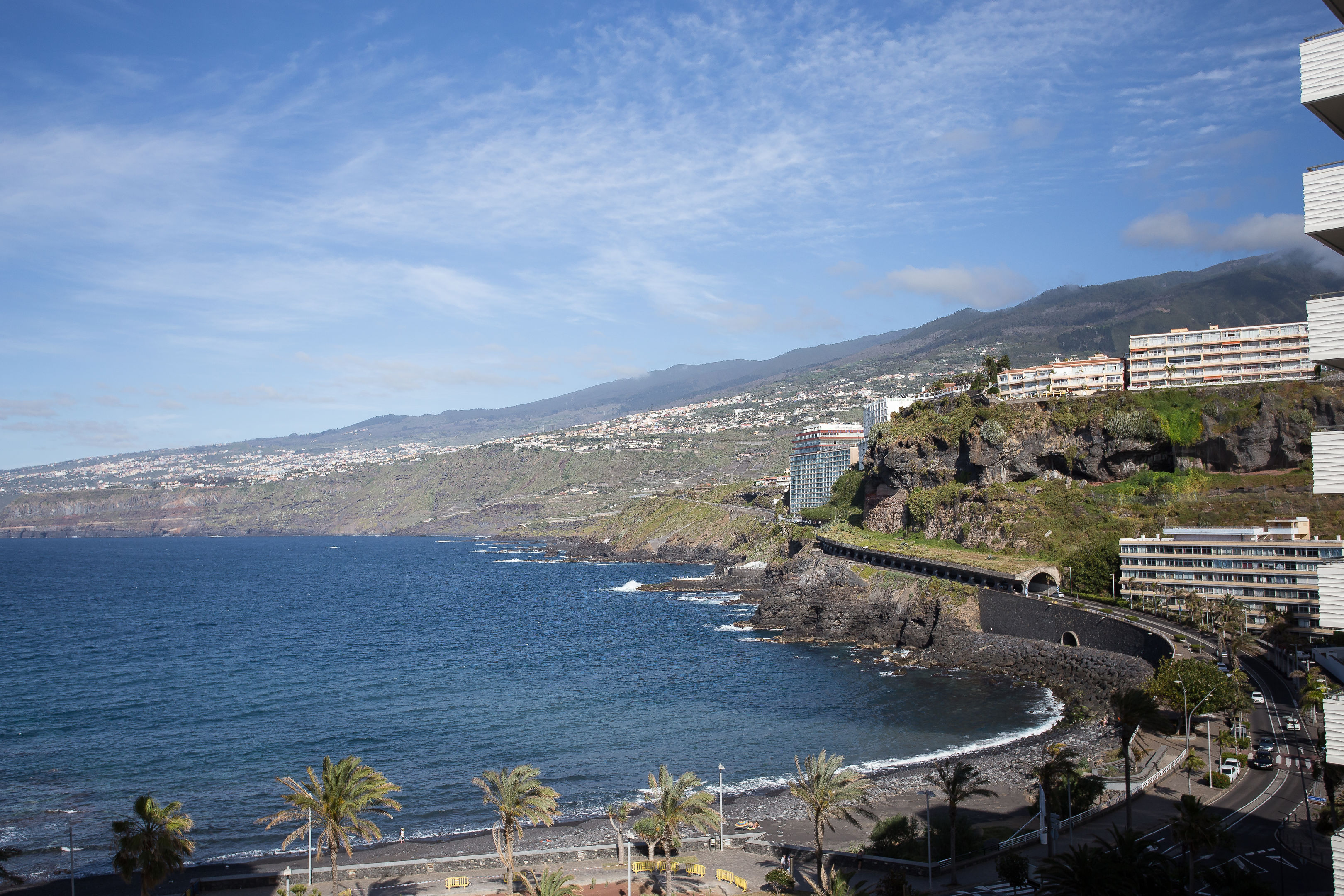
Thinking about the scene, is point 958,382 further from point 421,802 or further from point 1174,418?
point 421,802

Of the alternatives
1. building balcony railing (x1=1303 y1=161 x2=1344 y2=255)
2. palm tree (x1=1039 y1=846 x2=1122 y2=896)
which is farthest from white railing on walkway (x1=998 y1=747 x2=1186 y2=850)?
building balcony railing (x1=1303 y1=161 x2=1344 y2=255)

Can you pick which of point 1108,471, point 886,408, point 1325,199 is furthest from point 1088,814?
point 886,408

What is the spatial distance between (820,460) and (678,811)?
123820 millimetres

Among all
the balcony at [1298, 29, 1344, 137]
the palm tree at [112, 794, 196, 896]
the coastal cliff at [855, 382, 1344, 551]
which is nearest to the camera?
the balcony at [1298, 29, 1344, 137]

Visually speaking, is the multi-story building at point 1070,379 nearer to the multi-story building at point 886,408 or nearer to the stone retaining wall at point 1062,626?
the multi-story building at point 886,408

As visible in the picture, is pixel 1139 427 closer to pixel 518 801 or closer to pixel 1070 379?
pixel 1070 379

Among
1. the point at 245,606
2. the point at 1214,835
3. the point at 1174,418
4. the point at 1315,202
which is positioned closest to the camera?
the point at 1315,202

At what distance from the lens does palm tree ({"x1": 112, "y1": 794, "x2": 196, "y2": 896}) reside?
77.3 feet

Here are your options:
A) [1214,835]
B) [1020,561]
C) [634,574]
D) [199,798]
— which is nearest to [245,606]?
[634,574]

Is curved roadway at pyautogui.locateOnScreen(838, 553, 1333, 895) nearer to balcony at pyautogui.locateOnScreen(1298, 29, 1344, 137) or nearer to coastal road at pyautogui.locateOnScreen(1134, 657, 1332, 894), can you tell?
coastal road at pyautogui.locateOnScreen(1134, 657, 1332, 894)

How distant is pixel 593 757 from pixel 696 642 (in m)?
32.8

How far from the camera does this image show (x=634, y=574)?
143 metres

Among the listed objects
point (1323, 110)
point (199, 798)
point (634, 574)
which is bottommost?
point (634, 574)

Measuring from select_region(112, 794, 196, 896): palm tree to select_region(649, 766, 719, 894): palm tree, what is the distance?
13278mm
